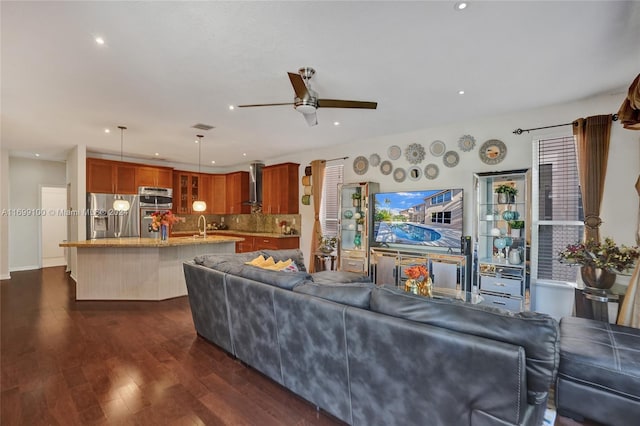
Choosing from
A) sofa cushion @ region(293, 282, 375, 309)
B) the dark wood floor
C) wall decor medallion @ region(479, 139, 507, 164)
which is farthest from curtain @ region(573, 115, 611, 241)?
the dark wood floor

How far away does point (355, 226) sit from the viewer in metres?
5.70

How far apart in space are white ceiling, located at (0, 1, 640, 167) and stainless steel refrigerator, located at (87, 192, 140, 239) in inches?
83.1

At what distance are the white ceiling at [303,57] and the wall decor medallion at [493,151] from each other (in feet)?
1.42

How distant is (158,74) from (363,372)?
10.6 feet

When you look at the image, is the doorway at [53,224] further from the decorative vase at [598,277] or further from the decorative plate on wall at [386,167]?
the decorative vase at [598,277]

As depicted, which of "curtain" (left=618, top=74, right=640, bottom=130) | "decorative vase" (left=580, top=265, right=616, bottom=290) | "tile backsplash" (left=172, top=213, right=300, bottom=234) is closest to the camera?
"curtain" (left=618, top=74, right=640, bottom=130)

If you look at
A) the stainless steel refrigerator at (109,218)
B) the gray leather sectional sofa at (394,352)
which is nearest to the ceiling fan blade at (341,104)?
the gray leather sectional sofa at (394,352)

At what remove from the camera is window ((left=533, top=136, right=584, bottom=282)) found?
147 inches

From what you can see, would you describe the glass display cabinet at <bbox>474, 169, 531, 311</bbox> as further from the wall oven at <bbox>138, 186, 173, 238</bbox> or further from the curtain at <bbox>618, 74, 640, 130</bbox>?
the wall oven at <bbox>138, 186, 173, 238</bbox>

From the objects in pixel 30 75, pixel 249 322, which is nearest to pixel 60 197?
pixel 30 75

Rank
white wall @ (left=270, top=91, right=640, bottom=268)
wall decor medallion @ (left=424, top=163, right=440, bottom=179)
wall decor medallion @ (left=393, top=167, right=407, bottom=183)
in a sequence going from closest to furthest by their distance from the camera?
1. white wall @ (left=270, top=91, right=640, bottom=268)
2. wall decor medallion @ (left=424, top=163, right=440, bottom=179)
3. wall decor medallion @ (left=393, top=167, right=407, bottom=183)

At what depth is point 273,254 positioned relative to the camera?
3.98 meters

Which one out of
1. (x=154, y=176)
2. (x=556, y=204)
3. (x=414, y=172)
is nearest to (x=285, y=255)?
(x=414, y=172)

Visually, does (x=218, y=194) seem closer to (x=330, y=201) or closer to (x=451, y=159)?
(x=330, y=201)
